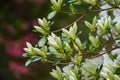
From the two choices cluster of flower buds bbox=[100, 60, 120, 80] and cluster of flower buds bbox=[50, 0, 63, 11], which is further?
cluster of flower buds bbox=[50, 0, 63, 11]

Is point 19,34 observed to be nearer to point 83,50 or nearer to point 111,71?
point 83,50

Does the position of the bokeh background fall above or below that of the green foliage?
above

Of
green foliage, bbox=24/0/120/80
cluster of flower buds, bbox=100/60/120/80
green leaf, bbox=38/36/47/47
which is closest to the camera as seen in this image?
cluster of flower buds, bbox=100/60/120/80

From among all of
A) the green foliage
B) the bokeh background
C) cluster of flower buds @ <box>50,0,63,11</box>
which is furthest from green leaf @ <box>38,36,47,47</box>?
the bokeh background

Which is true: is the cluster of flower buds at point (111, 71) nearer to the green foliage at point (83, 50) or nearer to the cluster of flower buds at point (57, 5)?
the green foliage at point (83, 50)

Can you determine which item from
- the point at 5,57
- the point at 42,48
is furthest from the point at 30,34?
the point at 42,48

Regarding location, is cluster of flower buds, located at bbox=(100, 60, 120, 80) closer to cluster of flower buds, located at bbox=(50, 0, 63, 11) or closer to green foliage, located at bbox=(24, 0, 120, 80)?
green foliage, located at bbox=(24, 0, 120, 80)

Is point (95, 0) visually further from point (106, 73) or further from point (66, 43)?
point (106, 73)

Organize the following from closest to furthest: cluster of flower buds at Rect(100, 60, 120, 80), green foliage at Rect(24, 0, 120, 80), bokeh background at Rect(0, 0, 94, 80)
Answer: cluster of flower buds at Rect(100, 60, 120, 80) → green foliage at Rect(24, 0, 120, 80) → bokeh background at Rect(0, 0, 94, 80)

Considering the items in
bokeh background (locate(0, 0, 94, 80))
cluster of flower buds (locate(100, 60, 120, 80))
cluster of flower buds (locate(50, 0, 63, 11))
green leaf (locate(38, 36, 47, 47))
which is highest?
bokeh background (locate(0, 0, 94, 80))
